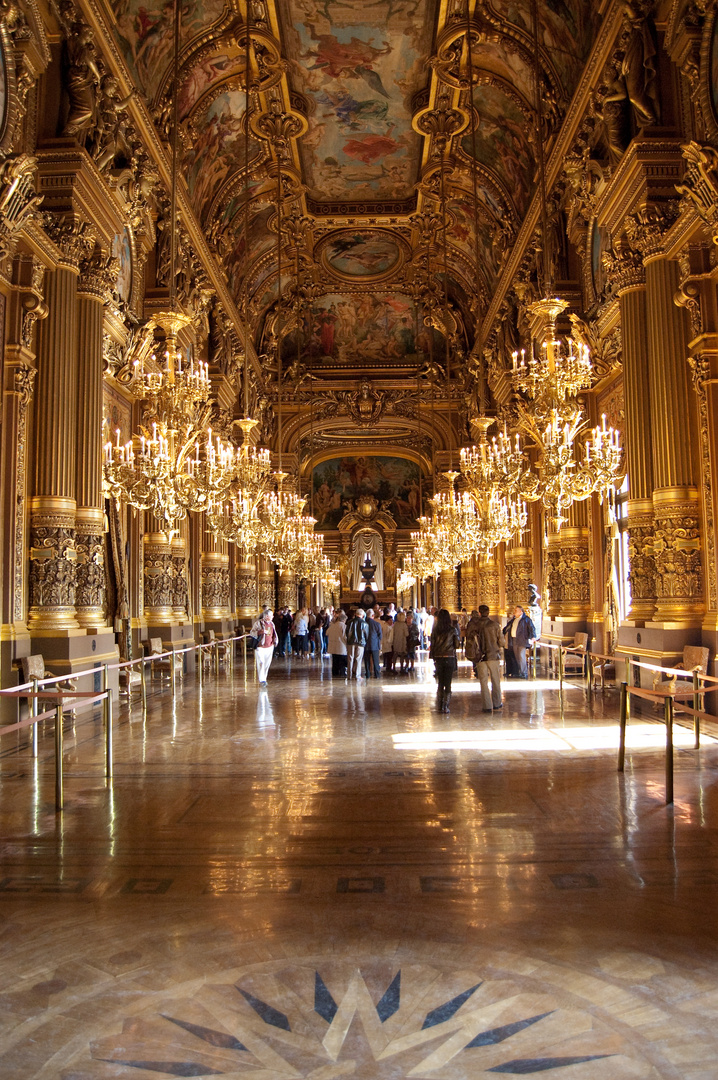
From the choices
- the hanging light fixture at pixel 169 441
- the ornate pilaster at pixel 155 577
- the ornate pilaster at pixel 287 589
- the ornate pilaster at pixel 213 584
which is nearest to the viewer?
the hanging light fixture at pixel 169 441

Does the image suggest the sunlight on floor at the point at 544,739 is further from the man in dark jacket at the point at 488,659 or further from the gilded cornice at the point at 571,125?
the gilded cornice at the point at 571,125

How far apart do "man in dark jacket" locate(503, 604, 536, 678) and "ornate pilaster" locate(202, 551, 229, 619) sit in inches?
325

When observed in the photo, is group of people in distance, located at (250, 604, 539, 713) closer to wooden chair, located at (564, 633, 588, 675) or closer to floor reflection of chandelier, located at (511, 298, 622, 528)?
wooden chair, located at (564, 633, 588, 675)

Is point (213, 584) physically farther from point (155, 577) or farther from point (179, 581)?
point (155, 577)

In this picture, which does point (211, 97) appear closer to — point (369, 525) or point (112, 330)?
point (112, 330)

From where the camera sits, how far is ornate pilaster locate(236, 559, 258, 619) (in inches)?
983

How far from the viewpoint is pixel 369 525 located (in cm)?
4484

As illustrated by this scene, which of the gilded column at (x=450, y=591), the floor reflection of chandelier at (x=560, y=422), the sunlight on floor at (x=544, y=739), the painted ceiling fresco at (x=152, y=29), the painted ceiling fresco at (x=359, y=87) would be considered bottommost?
the sunlight on floor at (x=544, y=739)

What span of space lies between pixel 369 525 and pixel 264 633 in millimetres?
30002

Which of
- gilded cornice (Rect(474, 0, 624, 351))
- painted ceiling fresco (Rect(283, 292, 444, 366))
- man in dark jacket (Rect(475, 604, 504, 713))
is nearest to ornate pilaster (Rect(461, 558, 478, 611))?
painted ceiling fresco (Rect(283, 292, 444, 366))

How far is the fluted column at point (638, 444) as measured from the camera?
10594 mm

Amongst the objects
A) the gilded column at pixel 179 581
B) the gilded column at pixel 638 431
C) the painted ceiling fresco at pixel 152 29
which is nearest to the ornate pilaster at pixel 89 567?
the gilded column at pixel 179 581

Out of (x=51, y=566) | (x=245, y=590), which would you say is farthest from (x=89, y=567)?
(x=245, y=590)

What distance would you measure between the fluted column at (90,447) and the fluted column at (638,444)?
729 cm
